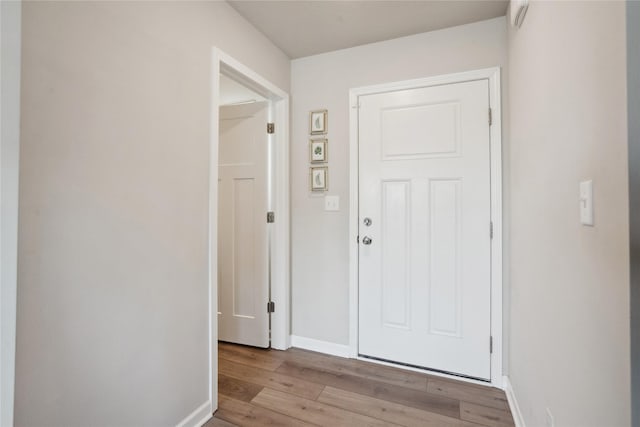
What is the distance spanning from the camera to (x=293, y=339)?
2471 millimetres

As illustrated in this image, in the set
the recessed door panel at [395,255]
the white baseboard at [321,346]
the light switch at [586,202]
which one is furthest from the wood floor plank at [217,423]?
the light switch at [586,202]

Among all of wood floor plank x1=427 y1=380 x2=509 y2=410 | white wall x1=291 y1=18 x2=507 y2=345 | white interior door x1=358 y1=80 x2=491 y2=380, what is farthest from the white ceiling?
wood floor plank x1=427 y1=380 x2=509 y2=410

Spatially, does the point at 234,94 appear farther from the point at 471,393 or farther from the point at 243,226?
the point at 471,393

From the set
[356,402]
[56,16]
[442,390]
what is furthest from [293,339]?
[56,16]

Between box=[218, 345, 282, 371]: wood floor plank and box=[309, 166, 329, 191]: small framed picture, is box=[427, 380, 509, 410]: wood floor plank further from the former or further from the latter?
box=[309, 166, 329, 191]: small framed picture

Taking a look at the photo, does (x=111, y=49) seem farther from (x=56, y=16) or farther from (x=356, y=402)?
(x=356, y=402)

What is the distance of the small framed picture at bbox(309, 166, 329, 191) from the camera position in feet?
7.72

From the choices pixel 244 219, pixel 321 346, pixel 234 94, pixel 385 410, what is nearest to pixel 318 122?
pixel 234 94

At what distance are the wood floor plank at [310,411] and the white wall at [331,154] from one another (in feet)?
2.08

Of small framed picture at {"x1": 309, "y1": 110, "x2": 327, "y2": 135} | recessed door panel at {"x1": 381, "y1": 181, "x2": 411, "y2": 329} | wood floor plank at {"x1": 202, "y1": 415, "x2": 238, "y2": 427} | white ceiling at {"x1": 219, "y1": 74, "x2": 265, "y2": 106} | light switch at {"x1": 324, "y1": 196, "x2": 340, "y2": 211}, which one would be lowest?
wood floor plank at {"x1": 202, "y1": 415, "x2": 238, "y2": 427}

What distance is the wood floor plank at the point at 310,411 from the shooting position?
1590 millimetres

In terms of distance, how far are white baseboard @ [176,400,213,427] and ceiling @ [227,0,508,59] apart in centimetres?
228

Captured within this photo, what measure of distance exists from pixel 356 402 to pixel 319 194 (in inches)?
55.7

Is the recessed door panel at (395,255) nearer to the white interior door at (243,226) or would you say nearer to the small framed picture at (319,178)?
the small framed picture at (319,178)
